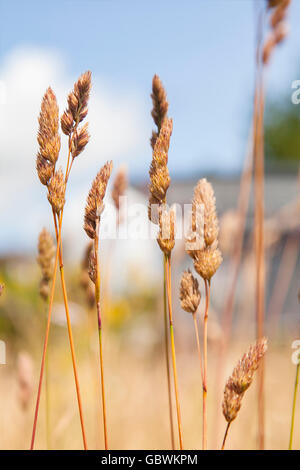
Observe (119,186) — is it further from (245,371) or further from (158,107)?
(245,371)

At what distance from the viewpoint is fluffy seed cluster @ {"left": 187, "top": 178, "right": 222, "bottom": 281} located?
0.37 m

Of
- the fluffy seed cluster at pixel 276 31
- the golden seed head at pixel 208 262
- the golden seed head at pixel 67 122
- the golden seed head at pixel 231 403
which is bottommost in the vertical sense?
the golden seed head at pixel 231 403

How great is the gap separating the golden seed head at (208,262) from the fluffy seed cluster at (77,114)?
117 mm

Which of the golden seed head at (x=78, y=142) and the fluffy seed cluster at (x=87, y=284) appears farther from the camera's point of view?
the fluffy seed cluster at (x=87, y=284)

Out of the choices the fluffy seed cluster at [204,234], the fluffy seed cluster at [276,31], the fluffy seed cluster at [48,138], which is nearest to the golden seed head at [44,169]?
the fluffy seed cluster at [48,138]

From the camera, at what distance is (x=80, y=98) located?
38cm

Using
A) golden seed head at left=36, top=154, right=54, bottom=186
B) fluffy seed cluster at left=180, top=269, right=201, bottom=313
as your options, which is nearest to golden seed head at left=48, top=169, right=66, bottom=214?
golden seed head at left=36, top=154, right=54, bottom=186

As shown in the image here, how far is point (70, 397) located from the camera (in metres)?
1.61

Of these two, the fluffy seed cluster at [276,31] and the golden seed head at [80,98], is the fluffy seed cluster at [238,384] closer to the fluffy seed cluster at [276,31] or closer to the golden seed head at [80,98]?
the golden seed head at [80,98]

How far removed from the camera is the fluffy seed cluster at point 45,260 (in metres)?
0.52

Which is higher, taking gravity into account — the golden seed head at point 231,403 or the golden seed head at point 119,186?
the golden seed head at point 119,186

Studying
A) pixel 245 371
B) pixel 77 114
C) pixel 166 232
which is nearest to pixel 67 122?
pixel 77 114

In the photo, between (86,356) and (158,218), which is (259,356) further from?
(86,356)
